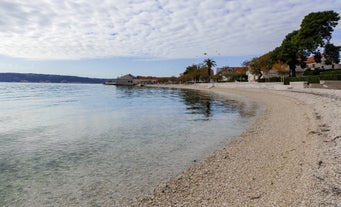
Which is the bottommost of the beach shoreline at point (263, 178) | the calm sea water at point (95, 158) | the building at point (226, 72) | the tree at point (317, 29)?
the calm sea water at point (95, 158)

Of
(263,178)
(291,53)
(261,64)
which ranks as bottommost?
(263,178)

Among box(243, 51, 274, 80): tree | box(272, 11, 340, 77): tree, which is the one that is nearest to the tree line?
box(272, 11, 340, 77): tree

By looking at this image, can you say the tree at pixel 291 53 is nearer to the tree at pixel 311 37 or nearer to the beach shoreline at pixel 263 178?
the tree at pixel 311 37

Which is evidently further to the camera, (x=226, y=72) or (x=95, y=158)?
(x=226, y=72)

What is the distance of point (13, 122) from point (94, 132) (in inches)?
401

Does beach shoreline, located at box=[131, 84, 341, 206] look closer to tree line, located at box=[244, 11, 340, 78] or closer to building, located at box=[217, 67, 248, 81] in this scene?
tree line, located at box=[244, 11, 340, 78]

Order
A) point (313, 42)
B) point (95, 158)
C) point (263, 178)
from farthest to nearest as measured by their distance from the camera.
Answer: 1. point (313, 42)
2. point (95, 158)
3. point (263, 178)

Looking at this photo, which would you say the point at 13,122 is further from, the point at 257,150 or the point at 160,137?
the point at 257,150

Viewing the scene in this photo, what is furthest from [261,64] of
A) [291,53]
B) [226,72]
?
[226,72]

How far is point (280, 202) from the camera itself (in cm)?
674

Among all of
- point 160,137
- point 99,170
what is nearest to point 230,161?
point 99,170

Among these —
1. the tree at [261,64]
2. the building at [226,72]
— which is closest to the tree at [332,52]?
the tree at [261,64]

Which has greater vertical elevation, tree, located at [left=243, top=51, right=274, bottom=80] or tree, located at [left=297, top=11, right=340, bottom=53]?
tree, located at [left=297, top=11, right=340, bottom=53]

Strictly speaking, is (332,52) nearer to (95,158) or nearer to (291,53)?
(291,53)
